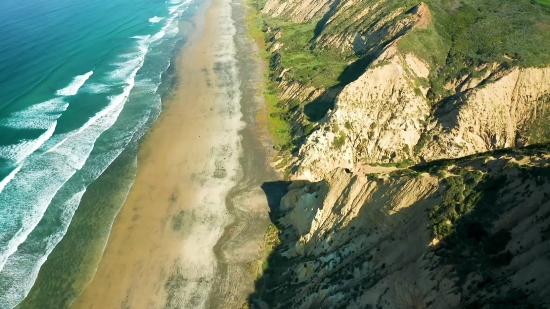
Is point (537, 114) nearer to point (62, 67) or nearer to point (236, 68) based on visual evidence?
point (236, 68)

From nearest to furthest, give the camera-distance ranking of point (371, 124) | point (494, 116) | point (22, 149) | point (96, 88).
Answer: point (494, 116) → point (371, 124) → point (22, 149) → point (96, 88)

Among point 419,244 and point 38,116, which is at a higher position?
point 38,116

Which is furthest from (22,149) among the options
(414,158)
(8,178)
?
(414,158)

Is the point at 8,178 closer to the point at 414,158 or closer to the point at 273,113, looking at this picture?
the point at 273,113

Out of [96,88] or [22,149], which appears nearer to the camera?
[22,149]

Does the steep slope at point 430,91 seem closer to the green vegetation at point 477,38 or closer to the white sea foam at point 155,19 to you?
the green vegetation at point 477,38

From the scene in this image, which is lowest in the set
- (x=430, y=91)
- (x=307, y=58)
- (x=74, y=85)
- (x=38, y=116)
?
(x=307, y=58)

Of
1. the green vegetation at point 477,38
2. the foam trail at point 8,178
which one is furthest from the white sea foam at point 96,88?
the green vegetation at point 477,38

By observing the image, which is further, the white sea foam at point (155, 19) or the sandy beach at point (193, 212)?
the white sea foam at point (155, 19)
